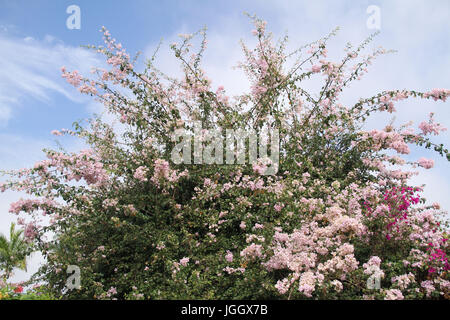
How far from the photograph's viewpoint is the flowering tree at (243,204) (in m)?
4.05

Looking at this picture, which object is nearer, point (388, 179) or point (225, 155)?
point (225, 155)

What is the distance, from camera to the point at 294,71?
279 inches

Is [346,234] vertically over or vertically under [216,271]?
over

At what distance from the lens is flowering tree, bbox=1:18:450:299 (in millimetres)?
4055

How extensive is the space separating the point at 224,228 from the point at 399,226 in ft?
7.43

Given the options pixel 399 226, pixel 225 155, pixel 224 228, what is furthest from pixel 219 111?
pixel 399 226

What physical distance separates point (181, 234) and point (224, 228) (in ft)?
2.05

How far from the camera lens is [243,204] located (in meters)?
5.21
